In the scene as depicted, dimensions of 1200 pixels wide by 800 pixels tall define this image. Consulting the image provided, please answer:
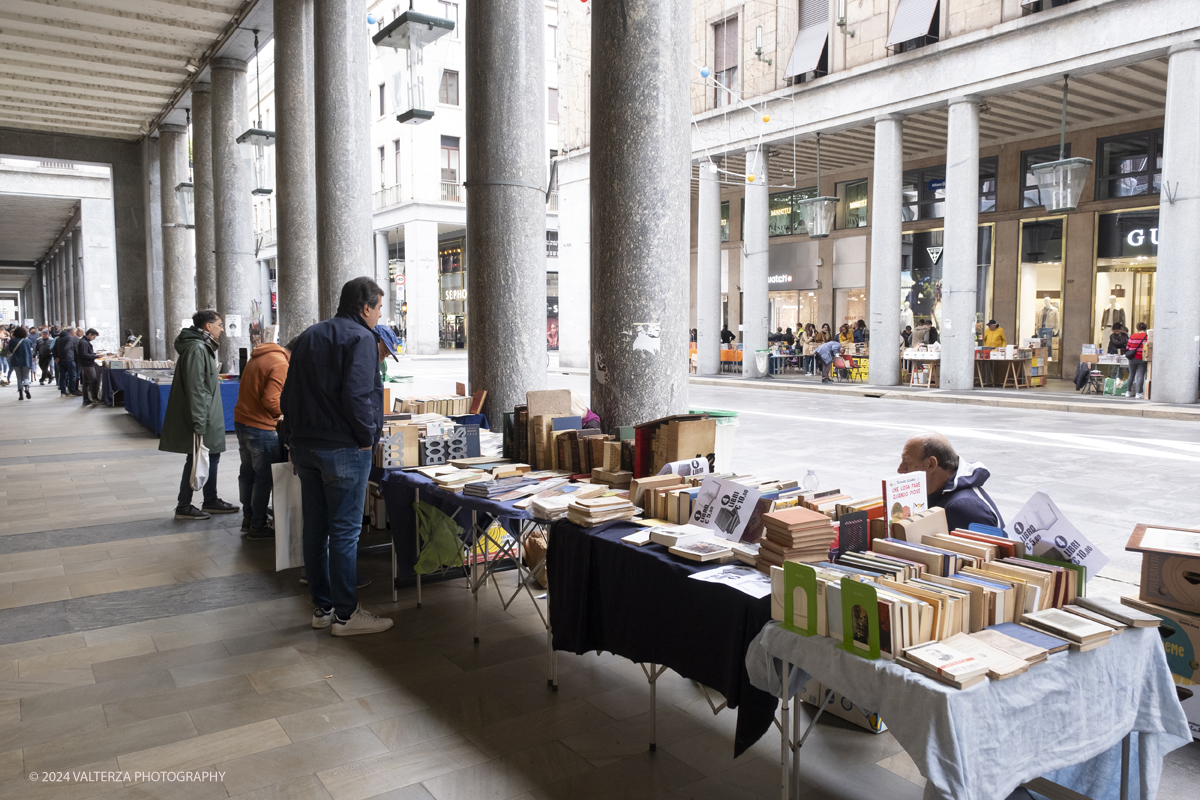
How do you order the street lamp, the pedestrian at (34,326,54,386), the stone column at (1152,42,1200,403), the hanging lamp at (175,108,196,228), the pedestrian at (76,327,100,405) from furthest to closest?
the pedestrian at (34,326,54,386), the pedestrian at (76,327,100,405), the hanging lamp at (175,108,196,228), the stone column at (1152,42,1200,403), the street lamp

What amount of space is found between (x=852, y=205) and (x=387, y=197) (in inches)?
789

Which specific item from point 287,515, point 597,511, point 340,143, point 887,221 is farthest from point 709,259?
point 597,511

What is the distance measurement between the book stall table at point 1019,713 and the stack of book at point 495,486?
2054 millimetres

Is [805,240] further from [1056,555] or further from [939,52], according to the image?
[1056,555]

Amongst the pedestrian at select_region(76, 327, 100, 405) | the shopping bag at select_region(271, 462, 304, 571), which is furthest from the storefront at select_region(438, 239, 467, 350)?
the shopping bag at select_region(271, 462, 304, 571)

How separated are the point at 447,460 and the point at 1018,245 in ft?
67.7

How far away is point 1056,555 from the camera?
113 inches

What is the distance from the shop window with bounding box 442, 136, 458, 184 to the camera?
3494 cm

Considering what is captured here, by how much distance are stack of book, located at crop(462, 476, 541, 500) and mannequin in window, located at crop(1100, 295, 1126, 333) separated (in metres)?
20.0

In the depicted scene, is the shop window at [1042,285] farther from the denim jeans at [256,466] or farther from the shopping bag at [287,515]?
the shopping bag at [287,515]

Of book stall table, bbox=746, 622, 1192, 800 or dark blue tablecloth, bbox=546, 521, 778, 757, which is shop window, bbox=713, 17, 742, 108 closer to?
dark blue tablecloth, bbox=546, 521, 778, 757

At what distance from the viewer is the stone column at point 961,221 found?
17031 mm

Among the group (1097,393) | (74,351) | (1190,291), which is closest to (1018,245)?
(1097,393)

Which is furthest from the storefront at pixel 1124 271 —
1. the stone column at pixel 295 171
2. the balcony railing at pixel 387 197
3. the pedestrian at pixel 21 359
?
the pedestrian at pixel 21 359
